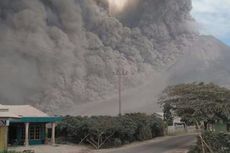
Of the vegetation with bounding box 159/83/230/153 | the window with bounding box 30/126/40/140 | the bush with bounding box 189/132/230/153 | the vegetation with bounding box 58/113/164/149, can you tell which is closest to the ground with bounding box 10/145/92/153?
the vegetation with bounding box 58/113/164/149

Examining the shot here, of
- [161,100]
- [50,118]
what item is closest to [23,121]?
[50,118]

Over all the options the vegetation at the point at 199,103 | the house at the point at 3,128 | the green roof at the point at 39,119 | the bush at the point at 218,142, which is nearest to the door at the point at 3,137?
the house at the point at 3,128

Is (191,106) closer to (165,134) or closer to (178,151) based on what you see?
(178,151)

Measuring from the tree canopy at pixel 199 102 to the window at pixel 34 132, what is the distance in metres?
12.2

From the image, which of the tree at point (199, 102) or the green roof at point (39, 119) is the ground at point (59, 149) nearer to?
the green roof at point (39, 119)

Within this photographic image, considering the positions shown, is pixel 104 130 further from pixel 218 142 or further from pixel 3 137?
pixel 218 142

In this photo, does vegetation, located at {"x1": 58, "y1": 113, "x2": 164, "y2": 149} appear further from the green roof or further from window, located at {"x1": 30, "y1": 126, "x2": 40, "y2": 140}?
window, located at {"x1": 30, "y1": 126, "x2": 40, "y2": 140}

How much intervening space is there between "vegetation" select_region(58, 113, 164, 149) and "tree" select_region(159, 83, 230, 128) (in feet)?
16.2

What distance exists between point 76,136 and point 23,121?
6103mm

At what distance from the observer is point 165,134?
2221 inches

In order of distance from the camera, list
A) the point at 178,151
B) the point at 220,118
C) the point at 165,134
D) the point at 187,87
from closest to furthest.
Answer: the point at 178,151, the point at 220,118, the point at 187,87, the point at 165,134

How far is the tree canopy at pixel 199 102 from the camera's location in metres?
36.3

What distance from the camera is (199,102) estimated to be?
36750mm

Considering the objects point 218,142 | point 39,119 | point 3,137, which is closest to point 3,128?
point 3,137
